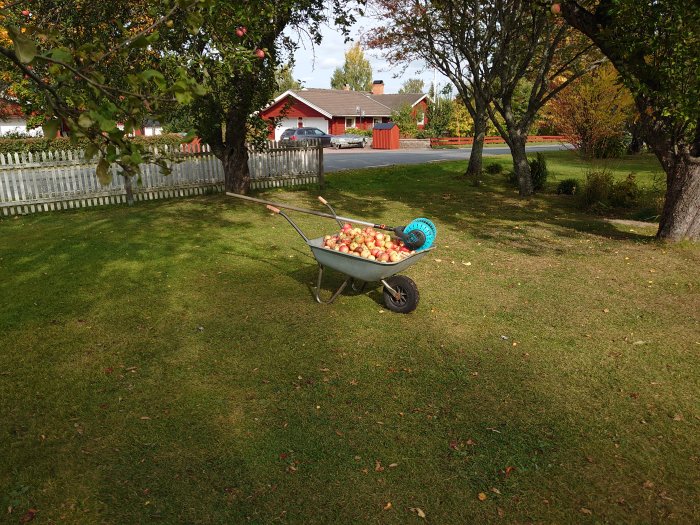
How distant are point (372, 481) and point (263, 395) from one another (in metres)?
1.32

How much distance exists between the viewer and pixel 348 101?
54.2 meters

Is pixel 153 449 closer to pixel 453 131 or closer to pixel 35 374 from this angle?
pixel 35 374

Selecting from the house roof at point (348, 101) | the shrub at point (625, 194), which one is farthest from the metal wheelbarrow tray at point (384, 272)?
the house roof at point (348, 101)

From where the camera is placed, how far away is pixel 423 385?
4477mm

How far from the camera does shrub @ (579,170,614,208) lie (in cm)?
1262

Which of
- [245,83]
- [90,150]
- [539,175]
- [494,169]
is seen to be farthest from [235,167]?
[90,150]

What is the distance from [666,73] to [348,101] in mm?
48668

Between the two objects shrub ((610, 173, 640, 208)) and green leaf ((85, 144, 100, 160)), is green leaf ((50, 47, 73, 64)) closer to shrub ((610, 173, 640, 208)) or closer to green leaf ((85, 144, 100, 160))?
green leaf ((85, 144, 100, 160))

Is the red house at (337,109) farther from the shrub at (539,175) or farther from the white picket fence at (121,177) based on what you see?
the shrub at (539,175)

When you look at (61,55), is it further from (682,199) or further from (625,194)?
(625,194)

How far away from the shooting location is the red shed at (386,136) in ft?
129

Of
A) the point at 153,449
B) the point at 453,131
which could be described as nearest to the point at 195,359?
the point at 153,449

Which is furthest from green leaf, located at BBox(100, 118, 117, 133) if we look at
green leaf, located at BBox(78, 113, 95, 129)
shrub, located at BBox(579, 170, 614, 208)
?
shrub, located at BBox(579, 170, 614, 208)

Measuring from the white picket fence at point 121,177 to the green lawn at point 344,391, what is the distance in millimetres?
4190
